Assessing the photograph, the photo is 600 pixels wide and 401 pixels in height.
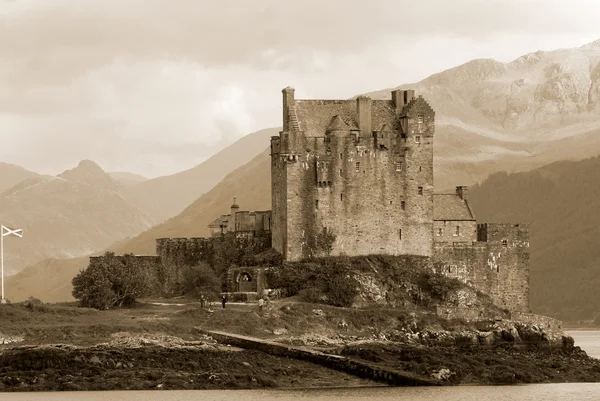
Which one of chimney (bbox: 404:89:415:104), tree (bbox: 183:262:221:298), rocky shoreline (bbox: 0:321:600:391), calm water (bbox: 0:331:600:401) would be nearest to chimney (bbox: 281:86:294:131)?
chimney (bbox: 404:89:415:104)

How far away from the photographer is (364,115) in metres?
106

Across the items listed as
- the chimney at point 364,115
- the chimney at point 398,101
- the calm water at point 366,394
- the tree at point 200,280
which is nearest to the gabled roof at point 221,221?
the tree at point 200,280

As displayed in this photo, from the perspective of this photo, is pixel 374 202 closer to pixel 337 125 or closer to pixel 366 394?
pixel 337 125

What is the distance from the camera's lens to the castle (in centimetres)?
10438

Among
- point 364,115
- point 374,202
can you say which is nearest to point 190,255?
point 374,202

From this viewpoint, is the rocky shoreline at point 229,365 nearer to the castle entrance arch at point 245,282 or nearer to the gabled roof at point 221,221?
the castle entrance arch at point 245,282

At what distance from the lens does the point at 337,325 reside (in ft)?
315

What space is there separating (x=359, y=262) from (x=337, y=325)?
851 cm

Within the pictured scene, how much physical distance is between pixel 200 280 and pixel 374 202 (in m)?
13.4

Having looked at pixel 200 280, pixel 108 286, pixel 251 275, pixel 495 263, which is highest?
pixel 495 263

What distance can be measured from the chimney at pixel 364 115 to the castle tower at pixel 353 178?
0.22ft

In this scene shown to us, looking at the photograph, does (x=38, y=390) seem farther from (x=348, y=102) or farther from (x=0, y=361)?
(x=348, y=102)

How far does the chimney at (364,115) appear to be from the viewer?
347 feet

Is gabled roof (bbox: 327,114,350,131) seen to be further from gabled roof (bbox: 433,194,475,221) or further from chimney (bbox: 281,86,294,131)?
gabled roof (bbox: 433,194,475,221)
